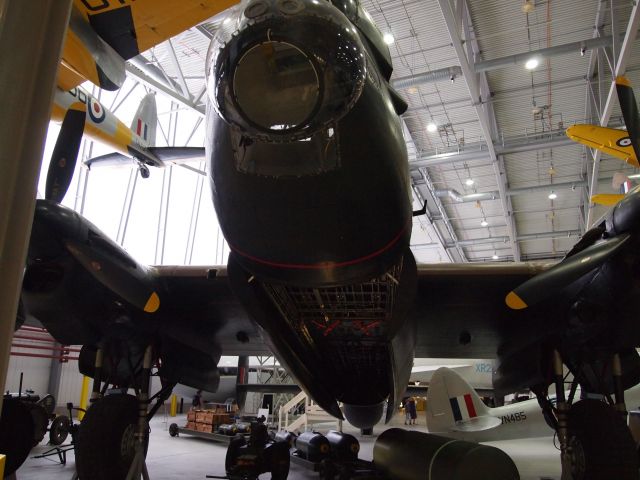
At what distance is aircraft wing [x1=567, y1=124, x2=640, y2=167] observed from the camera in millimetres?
13016

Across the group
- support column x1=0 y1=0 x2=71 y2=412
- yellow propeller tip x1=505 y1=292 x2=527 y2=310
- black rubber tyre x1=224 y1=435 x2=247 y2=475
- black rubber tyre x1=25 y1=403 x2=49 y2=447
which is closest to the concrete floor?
black rubber tyre x1=224 y1=435 x2=247 y2=475

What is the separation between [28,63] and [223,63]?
0.76 metres

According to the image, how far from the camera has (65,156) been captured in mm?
4312

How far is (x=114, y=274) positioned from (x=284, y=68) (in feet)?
8.94

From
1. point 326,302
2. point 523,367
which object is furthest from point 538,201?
point 326,302

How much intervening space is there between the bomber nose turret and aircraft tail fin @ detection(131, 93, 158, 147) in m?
12.3

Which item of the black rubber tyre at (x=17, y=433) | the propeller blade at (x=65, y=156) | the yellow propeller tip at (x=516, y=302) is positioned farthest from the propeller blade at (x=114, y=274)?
the yellow propeller tip at (x=516, y=302)

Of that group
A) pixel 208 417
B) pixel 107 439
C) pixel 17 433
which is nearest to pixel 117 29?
pixel 17 433

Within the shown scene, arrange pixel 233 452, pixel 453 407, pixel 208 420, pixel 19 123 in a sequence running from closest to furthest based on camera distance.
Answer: pixel 19 123
pixel 233 452
pixel 453 407
pixel 208 420

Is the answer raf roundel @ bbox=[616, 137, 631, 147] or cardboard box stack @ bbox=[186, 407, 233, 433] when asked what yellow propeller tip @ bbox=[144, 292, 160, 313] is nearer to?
cardboard box stack @ bbox=[186, 407, 233, 433]

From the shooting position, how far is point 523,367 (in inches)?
229

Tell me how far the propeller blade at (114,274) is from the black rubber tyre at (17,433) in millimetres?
2785

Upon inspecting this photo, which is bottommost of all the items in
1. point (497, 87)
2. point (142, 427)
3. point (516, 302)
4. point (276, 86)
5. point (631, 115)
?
point (142, 427)

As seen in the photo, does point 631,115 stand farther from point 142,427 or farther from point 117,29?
point 117,29
